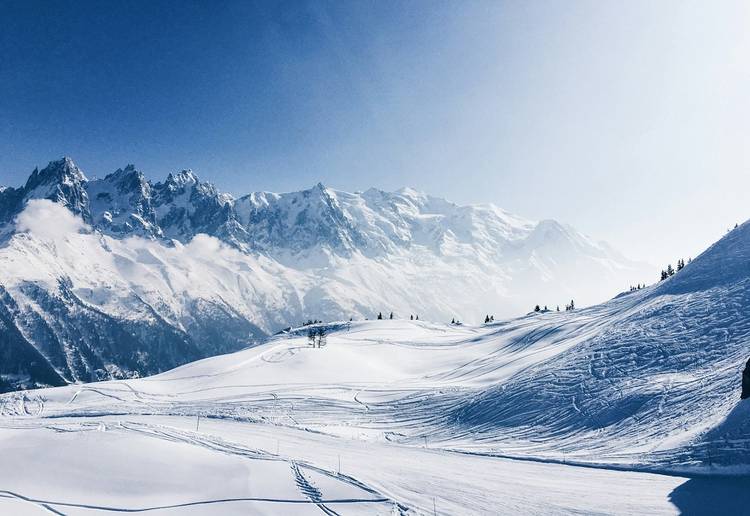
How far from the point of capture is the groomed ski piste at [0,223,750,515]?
23422 millimetres

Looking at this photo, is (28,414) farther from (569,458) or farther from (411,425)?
(569,458)

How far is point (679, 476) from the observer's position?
81.2 feet

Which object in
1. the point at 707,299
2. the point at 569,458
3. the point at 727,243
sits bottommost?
the point at 569,458

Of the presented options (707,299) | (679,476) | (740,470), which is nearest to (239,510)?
(679,476)

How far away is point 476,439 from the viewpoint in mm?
38688

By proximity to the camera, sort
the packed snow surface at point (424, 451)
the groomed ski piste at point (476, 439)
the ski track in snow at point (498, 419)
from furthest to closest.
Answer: the ski track in snow at point (498, 419) < the groomed ski piste at point (476, 439) < the packed snow surface at point (424, 451)

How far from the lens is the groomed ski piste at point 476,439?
23.4 meters

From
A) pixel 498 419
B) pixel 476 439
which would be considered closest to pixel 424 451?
pixel 476 439

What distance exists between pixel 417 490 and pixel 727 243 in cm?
5002

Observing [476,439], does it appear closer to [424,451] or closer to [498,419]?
[498,419]

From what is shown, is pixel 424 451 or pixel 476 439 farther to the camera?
pixel 476 439

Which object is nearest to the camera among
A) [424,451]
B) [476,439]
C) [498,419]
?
[424,451]

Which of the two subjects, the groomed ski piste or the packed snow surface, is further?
the groomed ski piste

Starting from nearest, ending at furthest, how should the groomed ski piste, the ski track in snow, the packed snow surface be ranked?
1. the packed snow surface
2. the groomed ski piste
3. the ski track in snow
